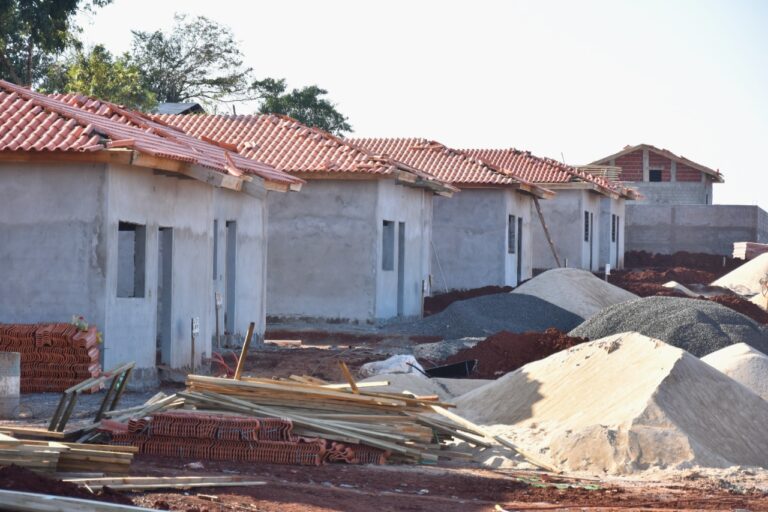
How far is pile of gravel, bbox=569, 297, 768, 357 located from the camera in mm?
21672

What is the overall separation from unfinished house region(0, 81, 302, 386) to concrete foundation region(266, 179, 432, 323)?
834cm

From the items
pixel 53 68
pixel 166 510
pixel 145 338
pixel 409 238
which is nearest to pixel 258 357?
pixel 145 338

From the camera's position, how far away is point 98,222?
54.2 ft

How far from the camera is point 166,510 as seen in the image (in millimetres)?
8133

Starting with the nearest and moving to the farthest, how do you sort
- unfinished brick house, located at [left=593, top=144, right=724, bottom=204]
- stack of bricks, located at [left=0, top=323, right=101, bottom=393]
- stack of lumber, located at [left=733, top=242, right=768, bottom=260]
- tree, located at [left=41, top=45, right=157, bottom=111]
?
stack of bricks, located at [left=0, top=323, right=101, bottom=393]
tree, located at [left=41, top=45, right=157, bottom=111]
stack of lumber, located at [left=733, top=242, right=768, bottom=260]
unfinished brick house, located at [left=593, top=144, right=724, bottom=204]

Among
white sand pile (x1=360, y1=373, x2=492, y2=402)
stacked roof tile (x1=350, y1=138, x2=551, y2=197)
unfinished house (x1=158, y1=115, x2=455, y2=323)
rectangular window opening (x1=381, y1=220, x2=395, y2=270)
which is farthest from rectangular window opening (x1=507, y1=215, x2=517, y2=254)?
white sand pile (x1=360, y1=373, x2=492, y2=402)

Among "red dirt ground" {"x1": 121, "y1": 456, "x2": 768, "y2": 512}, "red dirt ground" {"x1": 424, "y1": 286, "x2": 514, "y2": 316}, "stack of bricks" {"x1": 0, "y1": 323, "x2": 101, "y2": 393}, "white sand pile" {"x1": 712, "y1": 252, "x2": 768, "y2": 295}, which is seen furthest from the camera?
"white sand pile" {"x1": 712, "y1": 252, "x2": 768, "y2": 295}

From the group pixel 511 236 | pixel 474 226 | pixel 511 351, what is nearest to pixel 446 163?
pixel 474 226

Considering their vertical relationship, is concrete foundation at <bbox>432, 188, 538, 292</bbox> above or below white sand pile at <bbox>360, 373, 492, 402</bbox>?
above

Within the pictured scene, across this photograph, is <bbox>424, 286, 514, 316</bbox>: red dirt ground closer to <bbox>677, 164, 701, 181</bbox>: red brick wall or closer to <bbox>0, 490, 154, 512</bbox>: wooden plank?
<bbox>0, 490, 154, 512</bbox>: wooden plank

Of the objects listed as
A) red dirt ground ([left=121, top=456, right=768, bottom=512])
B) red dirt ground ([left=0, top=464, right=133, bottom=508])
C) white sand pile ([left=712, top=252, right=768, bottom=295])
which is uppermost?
white sand pile ([left=712, top=252, right=768, bottom=295])

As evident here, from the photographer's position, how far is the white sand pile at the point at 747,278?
149ft

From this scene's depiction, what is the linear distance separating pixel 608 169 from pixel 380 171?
30681 millimetres

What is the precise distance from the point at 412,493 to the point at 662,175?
5457 cm
